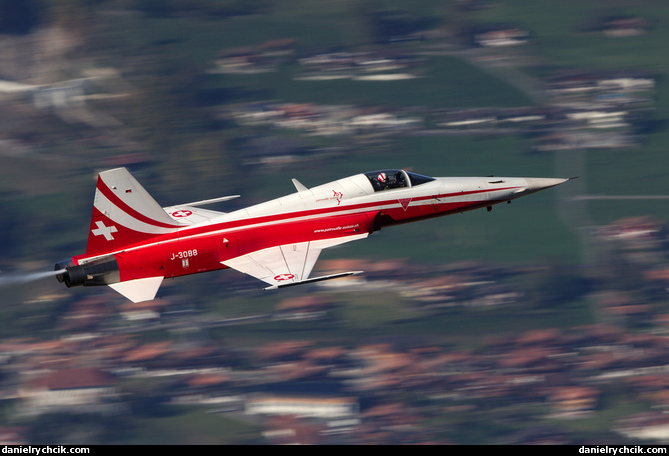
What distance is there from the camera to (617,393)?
433 feet

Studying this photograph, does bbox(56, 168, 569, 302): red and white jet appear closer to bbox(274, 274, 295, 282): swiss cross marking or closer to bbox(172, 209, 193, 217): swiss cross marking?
bbox(274, 274, 295, 282): swiss cross marking

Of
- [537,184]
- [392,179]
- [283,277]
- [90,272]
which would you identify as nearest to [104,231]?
[90,272]

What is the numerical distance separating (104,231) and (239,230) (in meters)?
5.43

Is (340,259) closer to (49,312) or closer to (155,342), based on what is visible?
(155,342)

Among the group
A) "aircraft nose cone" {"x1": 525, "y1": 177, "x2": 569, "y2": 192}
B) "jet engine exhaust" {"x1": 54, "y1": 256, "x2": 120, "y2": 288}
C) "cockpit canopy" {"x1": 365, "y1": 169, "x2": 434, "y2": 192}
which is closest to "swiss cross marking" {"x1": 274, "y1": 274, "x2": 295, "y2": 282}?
"cockpit canopy" {"x1": 365, "y1": 169, "x2": 434, "y2": 192}

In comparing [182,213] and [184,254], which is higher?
[182,213]

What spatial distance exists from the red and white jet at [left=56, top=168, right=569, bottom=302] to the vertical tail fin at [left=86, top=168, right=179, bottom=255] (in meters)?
0.04

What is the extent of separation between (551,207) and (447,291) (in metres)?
32.6

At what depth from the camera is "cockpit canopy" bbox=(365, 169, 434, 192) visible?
4134 centimetres

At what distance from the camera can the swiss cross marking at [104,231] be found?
3769cm

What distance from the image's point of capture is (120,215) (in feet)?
124

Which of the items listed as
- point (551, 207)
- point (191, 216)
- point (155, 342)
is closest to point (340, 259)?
point (155, 342)

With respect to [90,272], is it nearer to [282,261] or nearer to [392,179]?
[282,261]

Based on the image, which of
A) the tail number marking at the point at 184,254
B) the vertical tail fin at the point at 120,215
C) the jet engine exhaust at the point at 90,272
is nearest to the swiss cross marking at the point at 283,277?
the tail number marking at the point at 184,254
